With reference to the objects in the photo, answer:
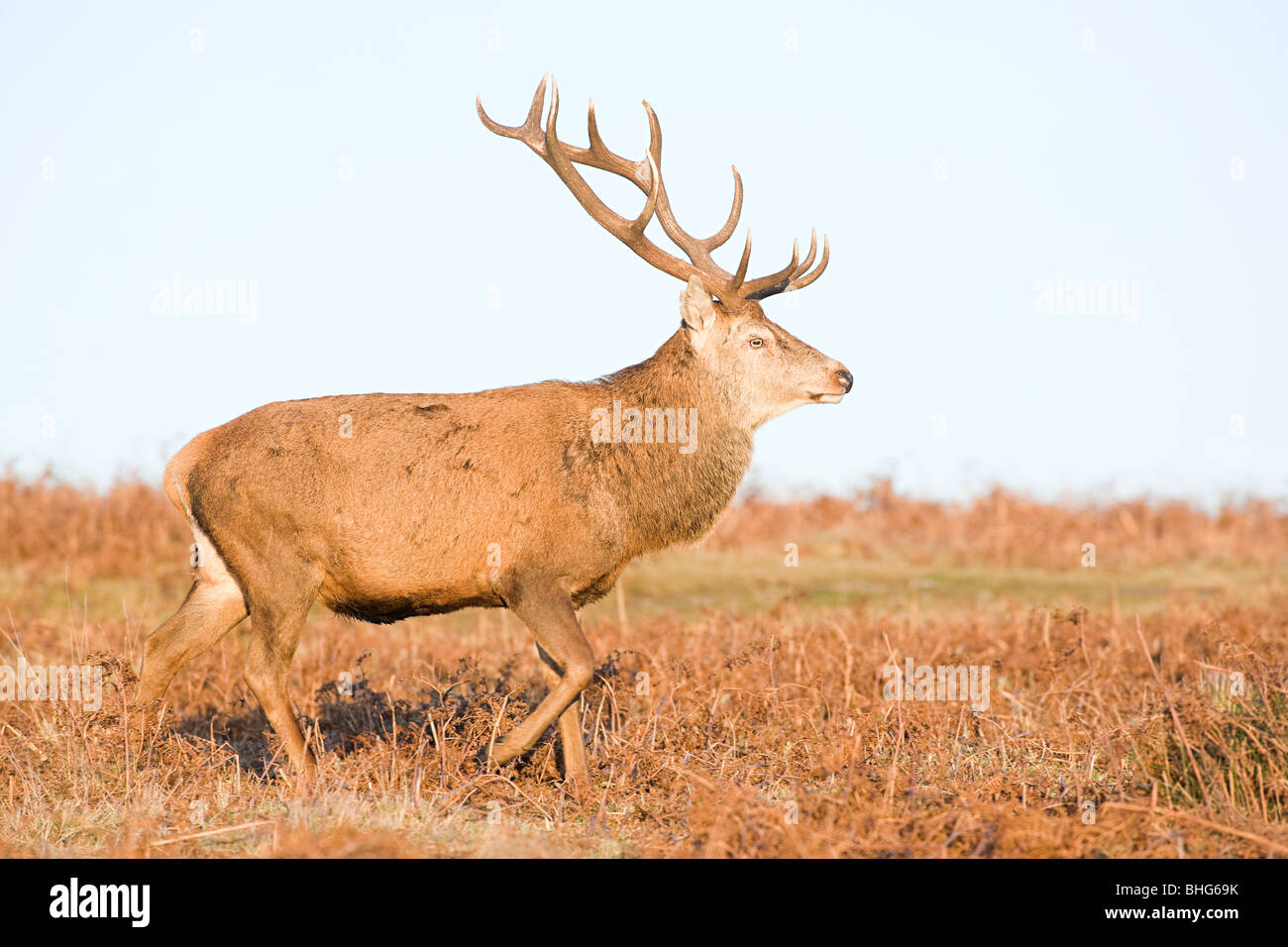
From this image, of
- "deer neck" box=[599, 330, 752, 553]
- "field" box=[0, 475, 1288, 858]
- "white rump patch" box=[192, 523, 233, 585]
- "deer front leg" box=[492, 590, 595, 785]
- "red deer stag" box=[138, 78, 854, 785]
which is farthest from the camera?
"deer neck" box=[599, 330, 752, 553]

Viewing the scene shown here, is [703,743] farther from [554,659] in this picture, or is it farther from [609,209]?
[609,209]

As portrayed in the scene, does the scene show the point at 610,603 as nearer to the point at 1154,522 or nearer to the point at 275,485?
the point at 275,485

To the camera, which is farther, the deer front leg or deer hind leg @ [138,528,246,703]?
deer hind leg @ [138,528,246,703]

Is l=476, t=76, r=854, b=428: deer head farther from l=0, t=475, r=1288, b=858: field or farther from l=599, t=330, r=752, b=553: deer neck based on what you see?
l=0, t=475, r=1288, b=858: field

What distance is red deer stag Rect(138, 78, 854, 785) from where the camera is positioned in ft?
22.0

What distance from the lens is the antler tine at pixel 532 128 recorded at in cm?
809

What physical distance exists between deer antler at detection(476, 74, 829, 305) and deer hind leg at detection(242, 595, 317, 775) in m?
2.95

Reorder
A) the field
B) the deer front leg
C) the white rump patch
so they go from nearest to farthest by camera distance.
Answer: the field, the deer front leg, the white rump patch

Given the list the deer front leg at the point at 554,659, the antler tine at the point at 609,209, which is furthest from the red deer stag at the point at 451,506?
the antler tine at the point at 609,209

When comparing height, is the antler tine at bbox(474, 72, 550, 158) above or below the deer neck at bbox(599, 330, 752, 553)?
above

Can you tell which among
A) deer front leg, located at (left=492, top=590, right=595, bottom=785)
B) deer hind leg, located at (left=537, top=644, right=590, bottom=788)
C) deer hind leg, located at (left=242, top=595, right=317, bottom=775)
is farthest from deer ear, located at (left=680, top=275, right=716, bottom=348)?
deer hind leg, located at (left=242, top=595, right=317, bottom=775)
